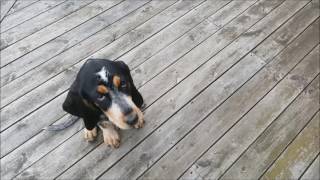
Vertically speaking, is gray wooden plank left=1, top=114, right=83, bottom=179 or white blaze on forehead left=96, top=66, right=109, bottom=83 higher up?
white blaze on forehead left=96, top=66, right=109, bottom=83

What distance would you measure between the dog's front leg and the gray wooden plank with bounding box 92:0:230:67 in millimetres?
835

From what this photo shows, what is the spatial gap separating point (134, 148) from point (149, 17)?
5.44 feet

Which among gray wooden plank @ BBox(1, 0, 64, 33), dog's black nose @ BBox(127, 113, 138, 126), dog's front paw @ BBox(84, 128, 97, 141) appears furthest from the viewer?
gray wooden plank @ BBox(1, 0, 64, 33)

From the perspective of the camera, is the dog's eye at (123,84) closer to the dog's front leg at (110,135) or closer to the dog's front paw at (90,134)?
the dog's front leg at (110,135)

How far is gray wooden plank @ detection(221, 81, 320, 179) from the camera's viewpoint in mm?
2945

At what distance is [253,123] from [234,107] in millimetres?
233

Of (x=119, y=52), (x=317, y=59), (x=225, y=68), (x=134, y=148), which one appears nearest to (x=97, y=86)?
(x=134, y=148)

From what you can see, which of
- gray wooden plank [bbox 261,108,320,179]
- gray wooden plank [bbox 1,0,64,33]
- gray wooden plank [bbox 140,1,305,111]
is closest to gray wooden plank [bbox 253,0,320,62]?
gray wooden plank [bbox 140,1,305,111]

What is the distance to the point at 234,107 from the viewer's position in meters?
3.30

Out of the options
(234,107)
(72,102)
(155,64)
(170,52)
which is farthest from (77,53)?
(234,107)

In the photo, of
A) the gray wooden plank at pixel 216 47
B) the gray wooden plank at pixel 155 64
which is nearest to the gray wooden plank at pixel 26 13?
the gray wooden plank at pixel 155 64

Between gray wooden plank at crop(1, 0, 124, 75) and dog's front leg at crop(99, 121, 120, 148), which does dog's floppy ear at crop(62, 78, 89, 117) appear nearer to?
dog's front leg at crop(99, 121, 120, 148)

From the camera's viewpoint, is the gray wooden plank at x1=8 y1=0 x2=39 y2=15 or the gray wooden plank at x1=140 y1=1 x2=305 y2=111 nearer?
the gray wooden plank at x1=140 y1=1 x2=305 y2=111

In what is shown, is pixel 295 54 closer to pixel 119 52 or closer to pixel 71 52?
pixel 119 52
